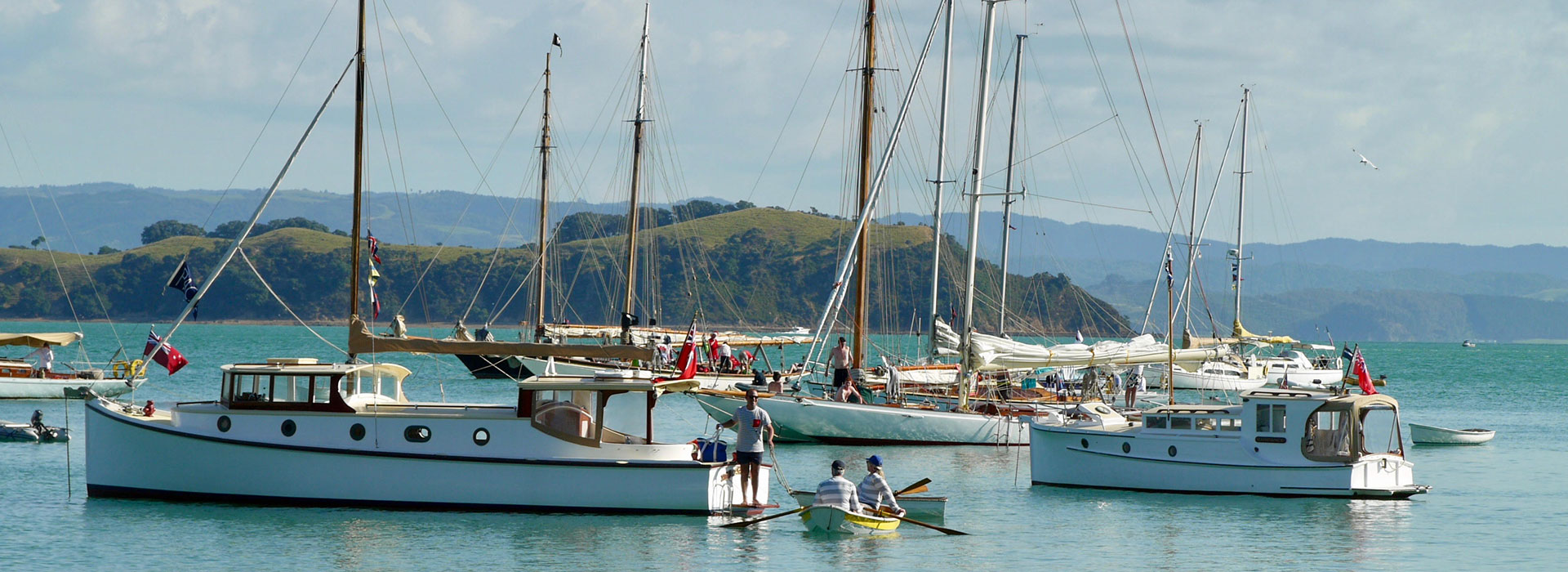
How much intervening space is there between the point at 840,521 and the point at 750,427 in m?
2.36

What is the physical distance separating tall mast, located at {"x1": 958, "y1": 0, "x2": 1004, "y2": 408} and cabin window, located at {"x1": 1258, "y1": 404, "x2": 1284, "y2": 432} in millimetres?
10783

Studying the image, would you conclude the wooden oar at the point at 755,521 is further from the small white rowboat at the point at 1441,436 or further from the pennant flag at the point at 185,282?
the small white rowboat at the point at 1441,436

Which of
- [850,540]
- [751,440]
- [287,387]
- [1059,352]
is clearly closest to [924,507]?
[850,540]

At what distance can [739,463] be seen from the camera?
27.7 m

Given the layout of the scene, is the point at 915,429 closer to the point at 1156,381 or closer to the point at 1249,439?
the point at 1249,439

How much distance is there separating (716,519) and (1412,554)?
12.4 m

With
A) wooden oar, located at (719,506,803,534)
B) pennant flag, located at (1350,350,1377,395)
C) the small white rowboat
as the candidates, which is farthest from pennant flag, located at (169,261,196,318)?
the small white rowboat

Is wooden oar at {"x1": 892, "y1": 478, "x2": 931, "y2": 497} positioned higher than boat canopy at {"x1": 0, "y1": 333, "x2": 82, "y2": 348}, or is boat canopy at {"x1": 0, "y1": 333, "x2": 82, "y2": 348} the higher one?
boat canopy at {"x1": 0, "y1": 333, "x2": 82, "y2": 348}

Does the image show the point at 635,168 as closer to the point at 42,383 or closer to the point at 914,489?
the point at 42,383

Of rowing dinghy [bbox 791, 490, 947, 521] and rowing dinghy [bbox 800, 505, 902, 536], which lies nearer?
rowing dinghy [bbox 800, 505, 902, 536]

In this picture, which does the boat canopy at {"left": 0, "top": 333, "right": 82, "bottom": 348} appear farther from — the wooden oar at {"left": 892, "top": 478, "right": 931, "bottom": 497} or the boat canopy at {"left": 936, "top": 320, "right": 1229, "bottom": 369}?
the wooden oar at {"left": 892, "top": 478, "right": 931, "bottom": 497}

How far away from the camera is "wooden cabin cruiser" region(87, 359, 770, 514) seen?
27250mm

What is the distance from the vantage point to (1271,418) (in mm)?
32594

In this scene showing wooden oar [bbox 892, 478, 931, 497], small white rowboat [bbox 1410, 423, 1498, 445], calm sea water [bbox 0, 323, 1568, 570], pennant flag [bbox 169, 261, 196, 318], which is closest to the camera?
calm sea water [bbox 0, 323, 1568, 570]
